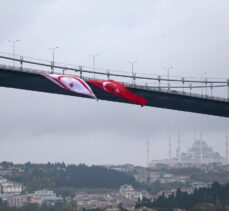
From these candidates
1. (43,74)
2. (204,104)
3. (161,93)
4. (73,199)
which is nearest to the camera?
(43,74)

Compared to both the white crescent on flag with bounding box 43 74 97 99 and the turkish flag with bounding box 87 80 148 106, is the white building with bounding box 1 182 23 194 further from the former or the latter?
the white crescent on flag with bounding box 43 74 97 99

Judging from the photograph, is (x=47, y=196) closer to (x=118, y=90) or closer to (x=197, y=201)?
(x=197, y=201)

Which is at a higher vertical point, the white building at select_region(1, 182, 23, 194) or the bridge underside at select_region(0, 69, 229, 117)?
the bridge underside at select_region(0, 69, 229, 117)

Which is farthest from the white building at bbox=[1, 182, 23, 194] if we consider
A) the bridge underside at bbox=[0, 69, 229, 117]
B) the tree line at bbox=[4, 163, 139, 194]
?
the bridge underside at bbox=[0, 69, 229, 117]

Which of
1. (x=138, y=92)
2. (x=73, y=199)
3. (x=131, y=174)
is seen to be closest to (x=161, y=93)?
(x=138, y=92)

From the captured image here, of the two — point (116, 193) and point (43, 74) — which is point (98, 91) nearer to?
point (43, 74)

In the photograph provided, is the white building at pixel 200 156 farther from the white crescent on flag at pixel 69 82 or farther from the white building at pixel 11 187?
the white crescent on flag at pixel 69 82
